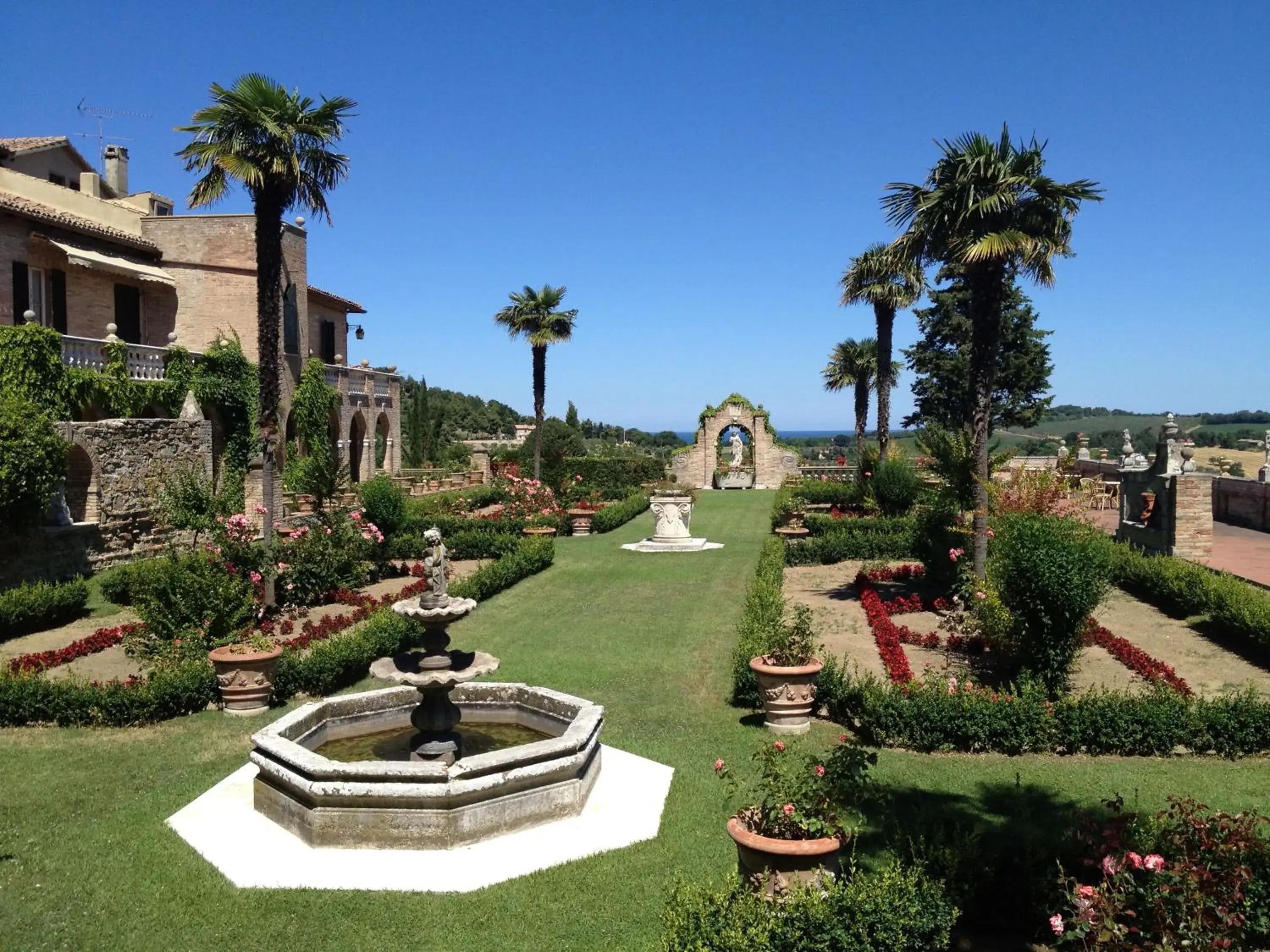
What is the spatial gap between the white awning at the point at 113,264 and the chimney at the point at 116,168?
8.48 metres

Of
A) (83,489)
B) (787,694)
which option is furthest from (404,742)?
(83,489)

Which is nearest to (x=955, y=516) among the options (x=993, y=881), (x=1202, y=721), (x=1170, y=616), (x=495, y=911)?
(x=1170, y=616)

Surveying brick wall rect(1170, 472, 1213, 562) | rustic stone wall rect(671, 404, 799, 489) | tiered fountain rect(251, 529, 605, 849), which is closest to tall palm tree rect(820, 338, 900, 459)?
rustic stone wall rect(671, 404, 799, 489)

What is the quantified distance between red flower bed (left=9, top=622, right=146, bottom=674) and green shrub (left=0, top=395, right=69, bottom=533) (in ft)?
11.8

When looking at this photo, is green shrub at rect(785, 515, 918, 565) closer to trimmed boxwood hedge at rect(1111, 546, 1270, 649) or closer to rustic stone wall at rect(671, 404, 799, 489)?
trimmed boxwood hedge at rect(1111, 546, 1270, 649)

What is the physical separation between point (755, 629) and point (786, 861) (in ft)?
20.8

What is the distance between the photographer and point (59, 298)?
23234 millimetres

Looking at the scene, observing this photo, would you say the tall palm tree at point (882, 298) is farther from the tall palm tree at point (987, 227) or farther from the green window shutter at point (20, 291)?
the green window shutter at point (20, 291)

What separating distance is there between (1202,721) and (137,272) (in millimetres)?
26707

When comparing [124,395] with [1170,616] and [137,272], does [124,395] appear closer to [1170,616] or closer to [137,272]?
[137,272]

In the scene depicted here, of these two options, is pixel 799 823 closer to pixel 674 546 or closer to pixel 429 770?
pixel 429 770

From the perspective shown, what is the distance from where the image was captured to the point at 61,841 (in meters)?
6.73

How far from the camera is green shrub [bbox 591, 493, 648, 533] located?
27891mm

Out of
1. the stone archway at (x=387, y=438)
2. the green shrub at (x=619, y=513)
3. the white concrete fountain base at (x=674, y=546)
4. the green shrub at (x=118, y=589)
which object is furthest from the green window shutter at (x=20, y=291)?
the white concrete fountain base at (x=674, y=546)
